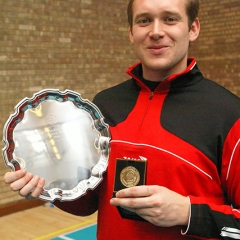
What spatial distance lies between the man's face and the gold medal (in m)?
0.36

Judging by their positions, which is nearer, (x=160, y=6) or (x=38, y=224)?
(x=160, y=6)

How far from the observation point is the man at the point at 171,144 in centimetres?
109

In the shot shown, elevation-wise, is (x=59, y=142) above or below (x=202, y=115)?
below

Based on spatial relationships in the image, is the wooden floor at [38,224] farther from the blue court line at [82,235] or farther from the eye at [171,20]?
the eye at [171,20]

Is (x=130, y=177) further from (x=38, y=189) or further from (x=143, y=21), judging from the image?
(x=143, y=21)

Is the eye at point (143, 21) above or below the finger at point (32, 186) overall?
above

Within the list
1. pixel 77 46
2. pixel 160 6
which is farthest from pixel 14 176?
pixel 77 46

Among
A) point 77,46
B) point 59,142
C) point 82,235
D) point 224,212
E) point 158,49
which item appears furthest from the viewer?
point 77,46

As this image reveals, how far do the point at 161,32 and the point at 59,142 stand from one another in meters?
0.51

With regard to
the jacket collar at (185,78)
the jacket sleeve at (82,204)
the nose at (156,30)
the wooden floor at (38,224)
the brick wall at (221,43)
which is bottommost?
the wooden floor at (38,224)

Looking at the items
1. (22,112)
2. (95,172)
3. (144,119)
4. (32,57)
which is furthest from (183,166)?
(32,57)

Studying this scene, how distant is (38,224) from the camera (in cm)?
345

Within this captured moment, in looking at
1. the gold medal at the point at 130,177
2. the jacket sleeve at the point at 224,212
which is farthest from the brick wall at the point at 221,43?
the gold medal at the point at 130,177

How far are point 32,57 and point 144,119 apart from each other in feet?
9.12
